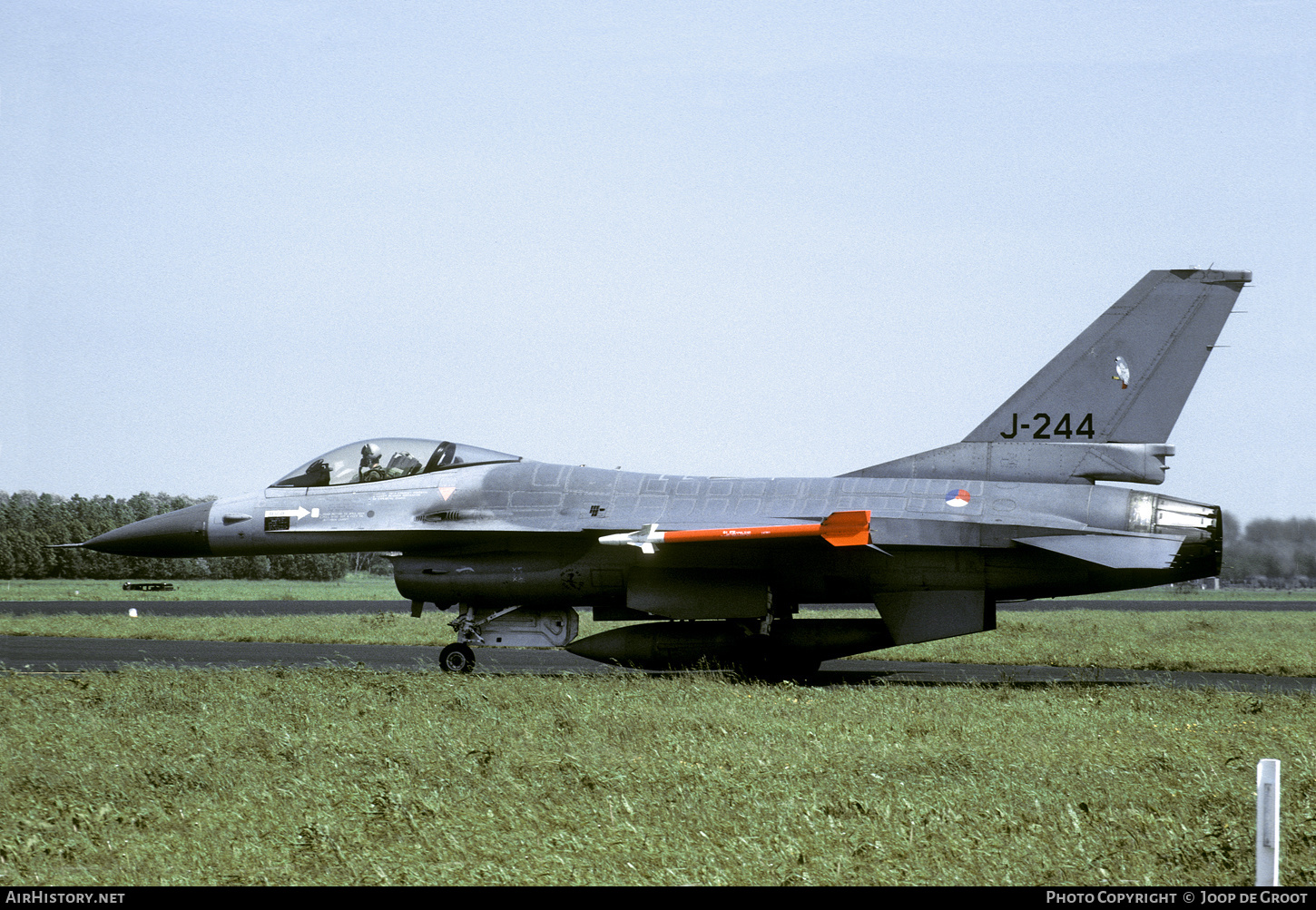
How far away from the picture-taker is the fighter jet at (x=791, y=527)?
15.4 metres

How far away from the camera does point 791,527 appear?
594 inches

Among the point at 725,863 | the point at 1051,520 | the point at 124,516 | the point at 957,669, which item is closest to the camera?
the point at 725,863

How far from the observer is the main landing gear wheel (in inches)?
665

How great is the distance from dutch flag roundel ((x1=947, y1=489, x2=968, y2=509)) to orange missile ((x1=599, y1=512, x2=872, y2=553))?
4.24 feet

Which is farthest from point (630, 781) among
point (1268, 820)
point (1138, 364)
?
point (1138, 364)

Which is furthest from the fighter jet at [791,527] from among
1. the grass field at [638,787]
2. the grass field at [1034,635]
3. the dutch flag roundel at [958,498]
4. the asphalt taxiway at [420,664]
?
the grass field at [1034,635]

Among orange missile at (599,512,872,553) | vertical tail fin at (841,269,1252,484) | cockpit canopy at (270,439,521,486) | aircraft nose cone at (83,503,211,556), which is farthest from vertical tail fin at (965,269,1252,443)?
aircraft nose cone at (83,503,211,556)

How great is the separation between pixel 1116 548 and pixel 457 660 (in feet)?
31.3

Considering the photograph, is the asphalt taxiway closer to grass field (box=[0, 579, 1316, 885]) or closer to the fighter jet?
the fighter jet

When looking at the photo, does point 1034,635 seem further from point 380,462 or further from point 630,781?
point 630,781
